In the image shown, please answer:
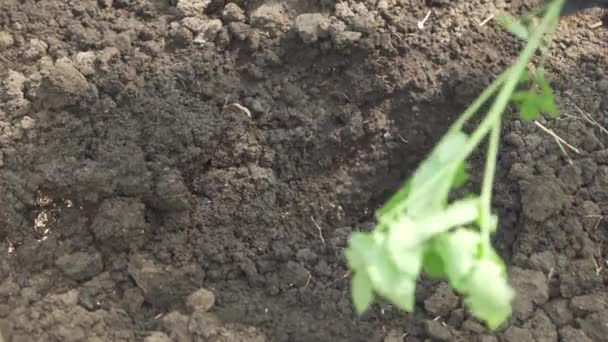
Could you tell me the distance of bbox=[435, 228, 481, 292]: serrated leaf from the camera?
866 mm

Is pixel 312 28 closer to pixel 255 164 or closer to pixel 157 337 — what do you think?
pixel 255 164

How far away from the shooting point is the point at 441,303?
147 centimetres

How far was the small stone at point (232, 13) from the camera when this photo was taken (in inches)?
67.6

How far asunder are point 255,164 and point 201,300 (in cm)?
35

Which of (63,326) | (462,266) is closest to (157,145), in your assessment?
(63,326)

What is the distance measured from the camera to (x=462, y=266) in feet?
2.83

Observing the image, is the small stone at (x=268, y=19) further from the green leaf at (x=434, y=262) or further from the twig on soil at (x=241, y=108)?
the green leaf at (x=434, y=262)

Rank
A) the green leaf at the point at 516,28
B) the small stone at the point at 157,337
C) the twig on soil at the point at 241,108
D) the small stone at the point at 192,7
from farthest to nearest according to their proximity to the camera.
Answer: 1. the small stone at the point at 192,7
2. the twig on soil at the point at 241,108
3. the green leaf at the point at 516,28
4. the small stone at the point at 157,337

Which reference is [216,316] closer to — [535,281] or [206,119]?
[206,119]

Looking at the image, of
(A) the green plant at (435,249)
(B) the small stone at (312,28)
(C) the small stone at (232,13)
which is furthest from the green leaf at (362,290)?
(C) the small stone at (232,13)

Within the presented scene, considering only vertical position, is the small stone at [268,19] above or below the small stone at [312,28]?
below

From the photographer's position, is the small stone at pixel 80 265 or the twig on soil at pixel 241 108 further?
the twig on soil at pixel 241 108

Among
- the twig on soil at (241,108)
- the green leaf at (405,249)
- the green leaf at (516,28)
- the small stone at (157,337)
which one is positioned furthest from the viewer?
the twig on soil at (241,108)

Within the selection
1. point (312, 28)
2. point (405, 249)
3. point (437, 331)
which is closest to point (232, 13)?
point (312, 28)
